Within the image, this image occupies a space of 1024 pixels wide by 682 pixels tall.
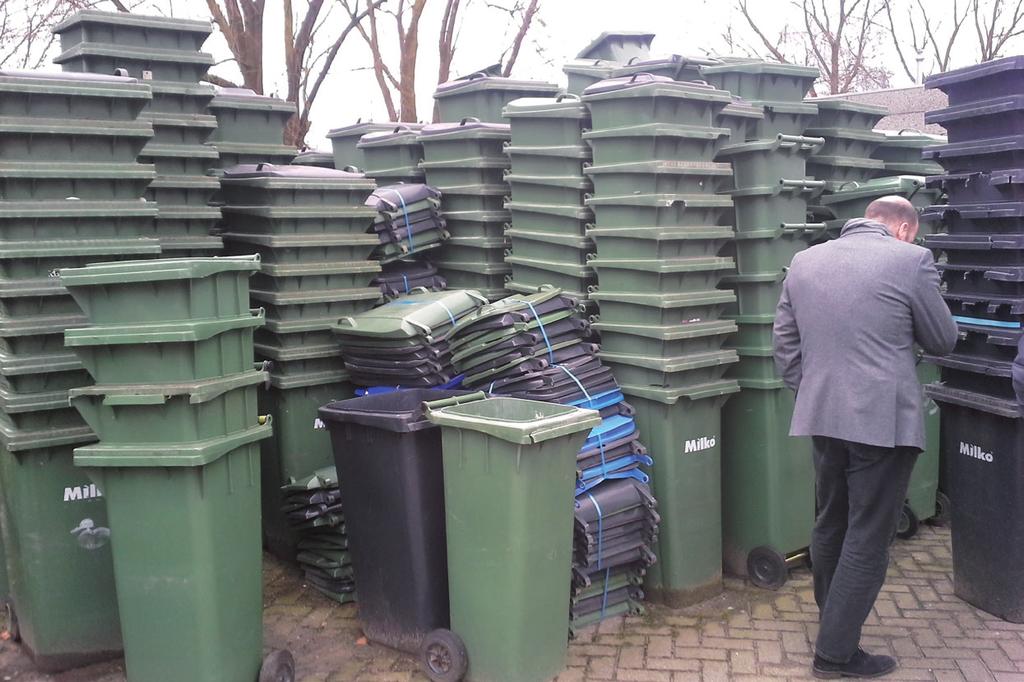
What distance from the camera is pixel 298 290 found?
5184 mm

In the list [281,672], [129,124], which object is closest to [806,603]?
[281,672]

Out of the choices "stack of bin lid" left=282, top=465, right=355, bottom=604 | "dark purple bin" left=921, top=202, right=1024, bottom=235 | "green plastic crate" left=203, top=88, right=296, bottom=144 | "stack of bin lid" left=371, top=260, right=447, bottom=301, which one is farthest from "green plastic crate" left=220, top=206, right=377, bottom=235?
"dark purple bin" left=921, top=202, right=1024, bottom=235

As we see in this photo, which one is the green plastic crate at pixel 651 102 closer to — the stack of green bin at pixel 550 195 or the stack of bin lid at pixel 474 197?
the stack of green bin at pixel 550 195

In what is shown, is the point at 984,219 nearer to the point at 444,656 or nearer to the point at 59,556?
the point at 444,656

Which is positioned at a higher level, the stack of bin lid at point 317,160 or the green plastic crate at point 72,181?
the stack of bin lid at point 317,160

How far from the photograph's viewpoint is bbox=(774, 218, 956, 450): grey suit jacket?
12.3ft

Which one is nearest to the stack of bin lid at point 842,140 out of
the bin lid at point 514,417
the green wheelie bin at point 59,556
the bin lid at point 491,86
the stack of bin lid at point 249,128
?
the bin lid at point 491,86

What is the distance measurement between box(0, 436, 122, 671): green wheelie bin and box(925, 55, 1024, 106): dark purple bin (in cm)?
457

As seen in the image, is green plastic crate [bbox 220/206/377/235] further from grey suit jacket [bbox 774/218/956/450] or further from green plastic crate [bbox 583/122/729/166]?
grey suit jacket [bbox 774/218/956/450]

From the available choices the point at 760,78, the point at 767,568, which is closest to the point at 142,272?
the point at 767,568

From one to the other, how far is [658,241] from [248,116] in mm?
2961

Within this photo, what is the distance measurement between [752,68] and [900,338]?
7.96 feet

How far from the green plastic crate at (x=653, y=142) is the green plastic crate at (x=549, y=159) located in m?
0.21

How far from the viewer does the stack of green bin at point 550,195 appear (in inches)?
205
